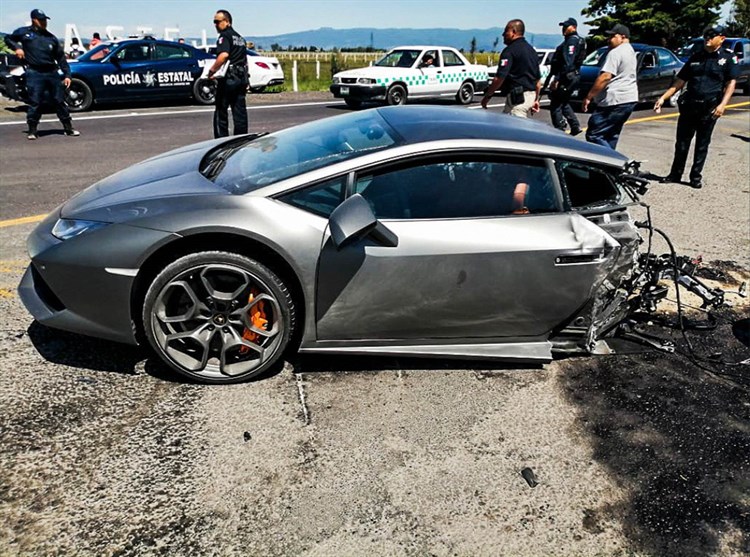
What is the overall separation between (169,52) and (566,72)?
9.57 m

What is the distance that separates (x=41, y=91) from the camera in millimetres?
9523

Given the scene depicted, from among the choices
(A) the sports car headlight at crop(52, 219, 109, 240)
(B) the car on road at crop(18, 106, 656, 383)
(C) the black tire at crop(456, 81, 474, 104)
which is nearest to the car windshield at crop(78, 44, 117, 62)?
(C) the black tire at crop(456, 81, 474, 104)

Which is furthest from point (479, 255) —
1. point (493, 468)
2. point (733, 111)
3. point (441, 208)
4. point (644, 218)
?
point (733, 111)

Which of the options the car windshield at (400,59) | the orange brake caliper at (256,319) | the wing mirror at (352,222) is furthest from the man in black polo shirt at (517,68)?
the car windshield at (400,59)

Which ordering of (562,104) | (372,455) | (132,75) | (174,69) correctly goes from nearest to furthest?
(372,455) → (562,104) → (132,75) → (174,69)

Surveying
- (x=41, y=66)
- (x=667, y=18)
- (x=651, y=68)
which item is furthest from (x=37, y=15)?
(x=667, y=18)

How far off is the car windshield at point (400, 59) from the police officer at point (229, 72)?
25.9 ft

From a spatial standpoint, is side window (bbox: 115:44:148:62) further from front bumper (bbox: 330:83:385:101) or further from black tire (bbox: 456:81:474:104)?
black tire (bbox: 456:81:474:104)

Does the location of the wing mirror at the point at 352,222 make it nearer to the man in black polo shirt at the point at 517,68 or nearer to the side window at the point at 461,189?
the side window at the point at 461,189

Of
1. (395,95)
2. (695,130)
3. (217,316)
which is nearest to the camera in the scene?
(217,316)

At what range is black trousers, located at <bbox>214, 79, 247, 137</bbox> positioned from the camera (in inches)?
320

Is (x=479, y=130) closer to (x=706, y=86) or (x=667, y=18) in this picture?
(x=706, y=86)

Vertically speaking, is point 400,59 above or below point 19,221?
above

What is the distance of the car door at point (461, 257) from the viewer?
9.55ft
